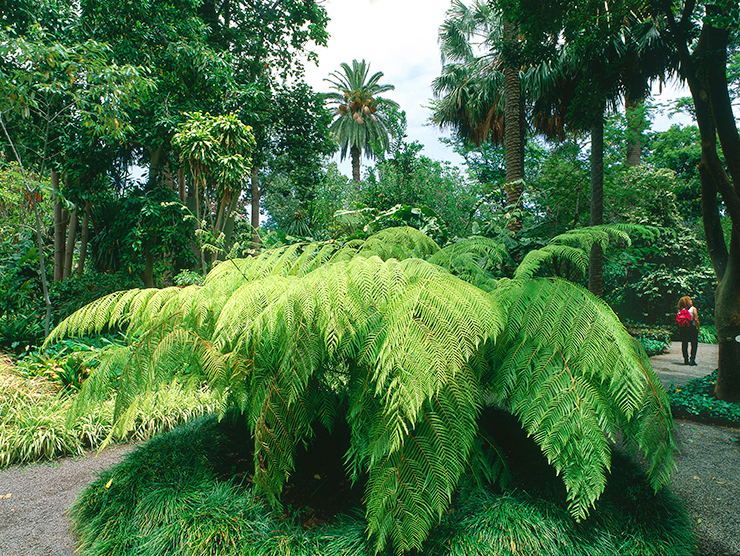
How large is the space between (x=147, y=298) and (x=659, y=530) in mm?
3119

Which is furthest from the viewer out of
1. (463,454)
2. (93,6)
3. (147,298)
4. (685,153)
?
(685,153)

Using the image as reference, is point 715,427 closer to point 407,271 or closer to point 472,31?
point 407,271

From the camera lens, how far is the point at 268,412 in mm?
1970

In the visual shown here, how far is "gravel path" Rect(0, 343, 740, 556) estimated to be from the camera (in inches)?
91.4

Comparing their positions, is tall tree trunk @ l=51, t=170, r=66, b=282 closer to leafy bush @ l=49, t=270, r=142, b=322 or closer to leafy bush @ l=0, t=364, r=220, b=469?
leafy bush @ l=49, t=270, r=142, b=322

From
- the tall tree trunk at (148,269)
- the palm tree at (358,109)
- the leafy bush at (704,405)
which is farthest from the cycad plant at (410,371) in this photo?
the palm tree at (358,109)

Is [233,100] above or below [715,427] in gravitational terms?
above

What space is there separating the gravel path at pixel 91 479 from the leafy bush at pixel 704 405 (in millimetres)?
161

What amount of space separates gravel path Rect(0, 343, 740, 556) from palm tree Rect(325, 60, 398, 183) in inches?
725

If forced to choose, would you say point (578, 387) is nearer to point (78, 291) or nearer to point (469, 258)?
point (469, 258)

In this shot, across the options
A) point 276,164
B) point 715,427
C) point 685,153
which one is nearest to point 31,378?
point 715,427

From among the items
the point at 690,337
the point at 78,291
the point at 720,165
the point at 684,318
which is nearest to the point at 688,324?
the point at 684,318

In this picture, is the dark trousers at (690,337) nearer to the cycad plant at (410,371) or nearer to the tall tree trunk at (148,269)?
the cycad plant at (410,371)

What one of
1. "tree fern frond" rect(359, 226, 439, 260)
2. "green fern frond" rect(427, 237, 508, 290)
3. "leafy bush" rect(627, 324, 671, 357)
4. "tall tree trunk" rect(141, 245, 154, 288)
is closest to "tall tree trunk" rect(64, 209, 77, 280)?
"tall tree trunk" rect(141, 245, 154, 288)
